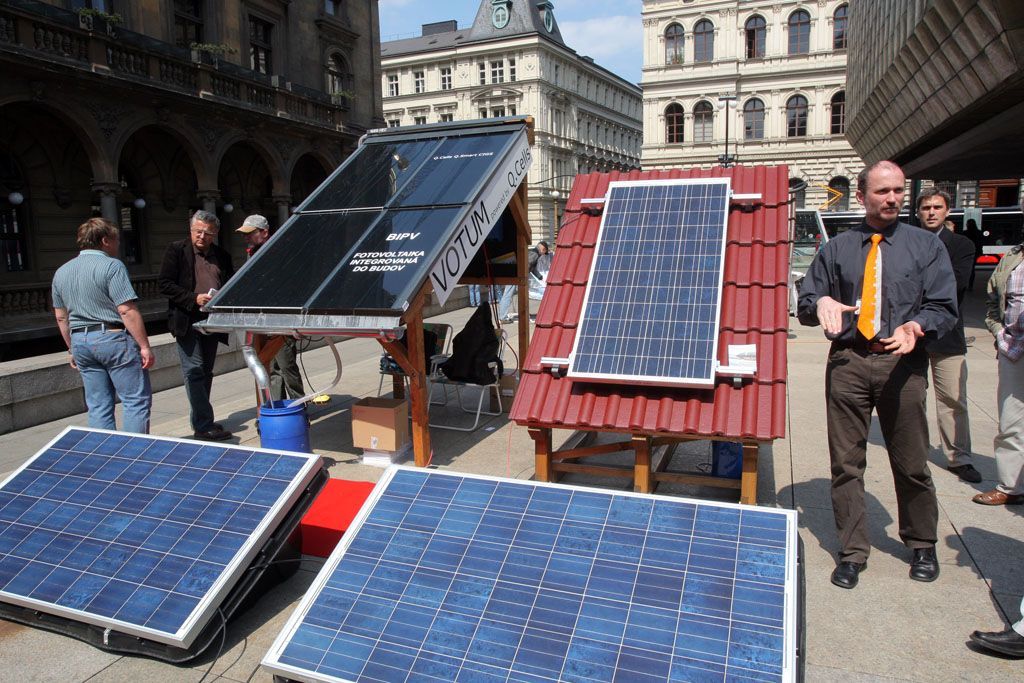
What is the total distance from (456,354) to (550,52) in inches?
3088

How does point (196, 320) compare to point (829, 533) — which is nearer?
point (829, 533)

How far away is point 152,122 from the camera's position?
61.6 ft

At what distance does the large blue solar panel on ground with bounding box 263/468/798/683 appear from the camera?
2.41 meters

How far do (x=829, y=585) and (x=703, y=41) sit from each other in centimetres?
5836

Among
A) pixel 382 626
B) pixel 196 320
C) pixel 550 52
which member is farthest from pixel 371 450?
pixel 550 52

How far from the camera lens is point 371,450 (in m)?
6.14

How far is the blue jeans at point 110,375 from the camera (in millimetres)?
5309

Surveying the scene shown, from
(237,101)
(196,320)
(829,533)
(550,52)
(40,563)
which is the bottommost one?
(829,533)

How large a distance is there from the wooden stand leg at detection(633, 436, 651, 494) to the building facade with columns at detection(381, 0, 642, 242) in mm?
71070

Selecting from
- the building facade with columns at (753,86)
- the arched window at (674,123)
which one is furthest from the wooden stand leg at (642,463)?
the arched window at (674,123)

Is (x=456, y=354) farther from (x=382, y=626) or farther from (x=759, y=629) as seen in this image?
(x=759, y=629)

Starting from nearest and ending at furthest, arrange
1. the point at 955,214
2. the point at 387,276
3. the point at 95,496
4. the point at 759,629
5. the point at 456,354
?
the point at 759,629 < the point at 95,496 < the point at 387,276 < the point at 456,354 < the point at 955,214

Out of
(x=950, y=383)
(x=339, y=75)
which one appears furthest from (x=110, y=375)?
(x=339, y=75)

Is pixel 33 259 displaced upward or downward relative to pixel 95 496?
upward
